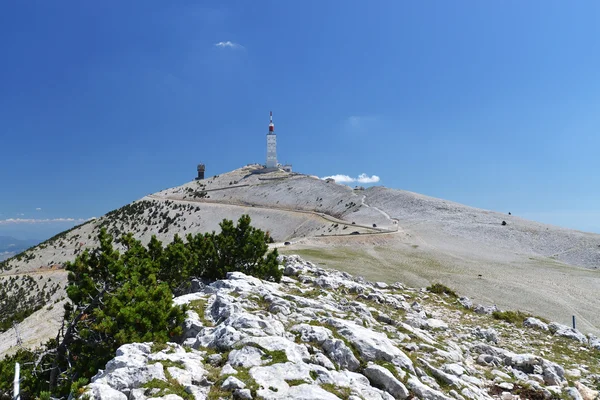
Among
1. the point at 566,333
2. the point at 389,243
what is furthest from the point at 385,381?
the point at 389,243

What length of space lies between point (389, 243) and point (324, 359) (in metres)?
38.4

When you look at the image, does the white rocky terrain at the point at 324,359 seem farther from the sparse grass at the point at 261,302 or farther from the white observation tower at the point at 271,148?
the white observation tower at the point at 271,148

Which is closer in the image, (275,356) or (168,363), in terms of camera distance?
(168,363)

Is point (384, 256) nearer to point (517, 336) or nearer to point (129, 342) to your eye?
point (517, 336)

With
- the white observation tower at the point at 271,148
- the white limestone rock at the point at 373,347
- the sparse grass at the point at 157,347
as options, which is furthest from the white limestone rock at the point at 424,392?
the white observation tower at the point at 271,148

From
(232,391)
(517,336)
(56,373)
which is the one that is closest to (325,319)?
(232,391)

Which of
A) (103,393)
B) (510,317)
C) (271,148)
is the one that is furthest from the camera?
(271,148)

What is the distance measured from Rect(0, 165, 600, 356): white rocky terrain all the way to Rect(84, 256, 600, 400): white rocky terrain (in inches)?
517

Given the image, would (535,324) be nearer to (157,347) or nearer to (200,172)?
(157,347)

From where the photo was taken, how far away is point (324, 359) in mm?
9141

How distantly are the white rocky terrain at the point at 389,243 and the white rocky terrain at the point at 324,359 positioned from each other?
43.1 ft

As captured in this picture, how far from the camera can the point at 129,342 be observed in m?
9.59

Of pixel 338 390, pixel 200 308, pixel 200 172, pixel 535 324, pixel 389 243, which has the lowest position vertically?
pixel 535 324

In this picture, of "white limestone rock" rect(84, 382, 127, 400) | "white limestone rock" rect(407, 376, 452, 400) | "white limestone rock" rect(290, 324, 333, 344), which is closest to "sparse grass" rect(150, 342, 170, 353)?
"white limestone rock" rect(84, 382, 127, 400)
